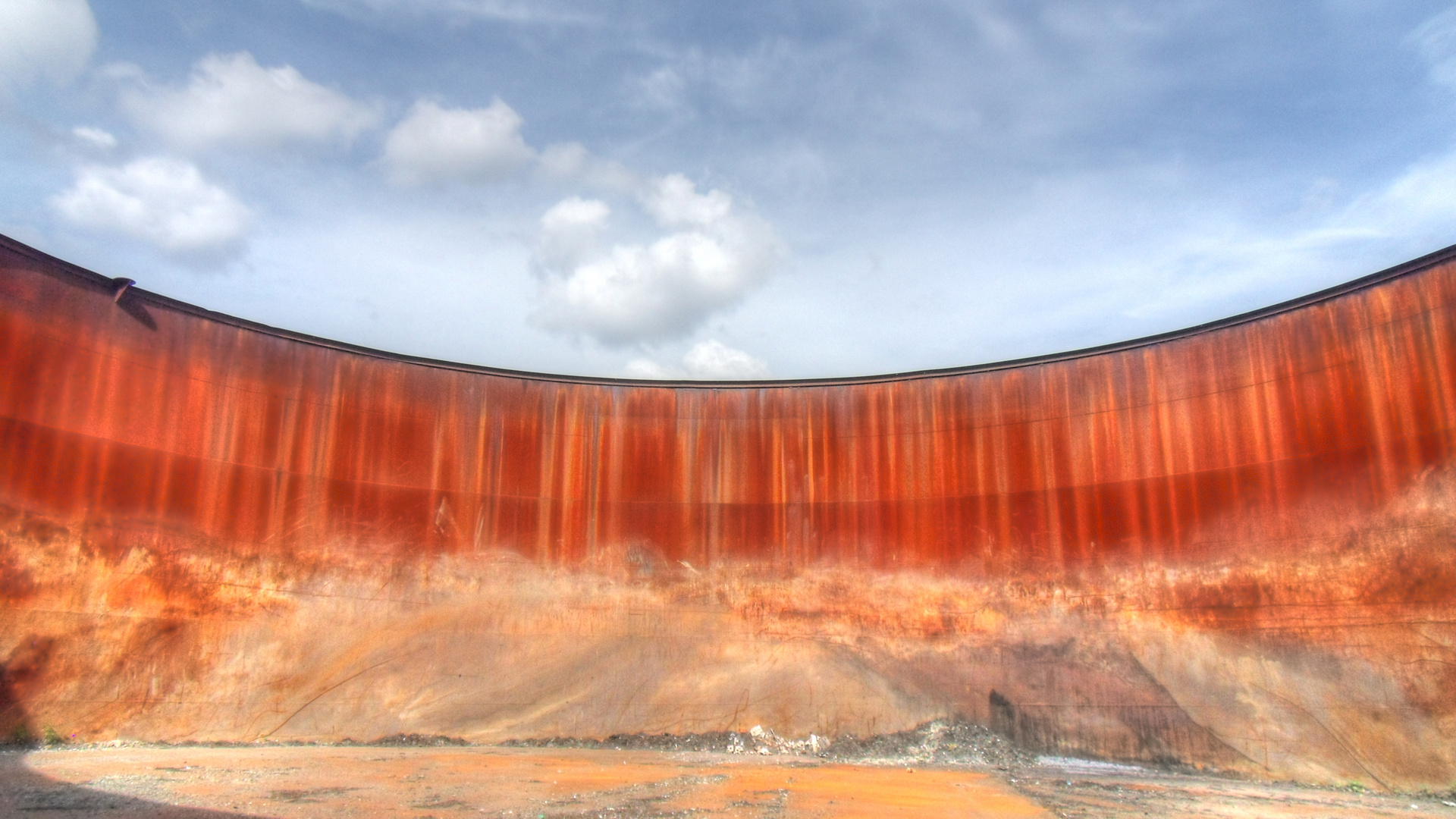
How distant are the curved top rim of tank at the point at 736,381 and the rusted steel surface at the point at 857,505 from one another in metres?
0.04

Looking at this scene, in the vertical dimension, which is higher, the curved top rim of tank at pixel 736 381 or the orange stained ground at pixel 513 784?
the curved top rim of tank at pixel 736 381

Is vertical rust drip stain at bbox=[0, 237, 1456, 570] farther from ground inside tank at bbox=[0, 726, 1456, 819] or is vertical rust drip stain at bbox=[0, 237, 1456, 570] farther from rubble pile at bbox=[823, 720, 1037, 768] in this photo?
ground inside tank at bbox=[0, 726, 1456, 819]

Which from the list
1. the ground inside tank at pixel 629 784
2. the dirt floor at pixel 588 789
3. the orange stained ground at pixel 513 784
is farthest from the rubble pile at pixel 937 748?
the orange stained ground at pixel 513 784

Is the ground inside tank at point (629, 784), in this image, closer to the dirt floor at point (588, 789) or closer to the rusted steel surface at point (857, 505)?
the dirt floor at point (588, 789)

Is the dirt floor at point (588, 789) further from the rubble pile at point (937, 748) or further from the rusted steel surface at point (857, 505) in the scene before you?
the rusted steel surface at point (857, 505)

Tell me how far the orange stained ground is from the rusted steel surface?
1.28m

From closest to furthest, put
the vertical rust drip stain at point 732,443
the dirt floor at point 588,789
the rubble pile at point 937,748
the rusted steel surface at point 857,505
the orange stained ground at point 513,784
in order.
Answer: the dirt floor at point 588,789
the orange stained ground at point 513,784
the rusted steel surface at point 857,505
the vertical rust drip stain at point 732,443
the rubble pile at point 937,748

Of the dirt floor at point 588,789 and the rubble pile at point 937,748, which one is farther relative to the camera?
the rubble pile at point 937,748

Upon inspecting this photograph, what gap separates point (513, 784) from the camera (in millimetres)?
8172

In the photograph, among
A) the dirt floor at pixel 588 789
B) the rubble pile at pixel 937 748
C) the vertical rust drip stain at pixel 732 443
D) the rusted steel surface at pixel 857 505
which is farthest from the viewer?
the rubble pile at pixel 937 748

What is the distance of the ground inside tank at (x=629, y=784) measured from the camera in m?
6.93

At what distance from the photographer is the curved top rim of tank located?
30.3 ft

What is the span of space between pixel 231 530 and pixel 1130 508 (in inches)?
426

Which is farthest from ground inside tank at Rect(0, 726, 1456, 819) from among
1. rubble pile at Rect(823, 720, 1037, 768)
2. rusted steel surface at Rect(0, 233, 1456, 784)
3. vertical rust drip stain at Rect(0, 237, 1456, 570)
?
vertical rust drip stain at Rect(0, 237, 1456, 570)
